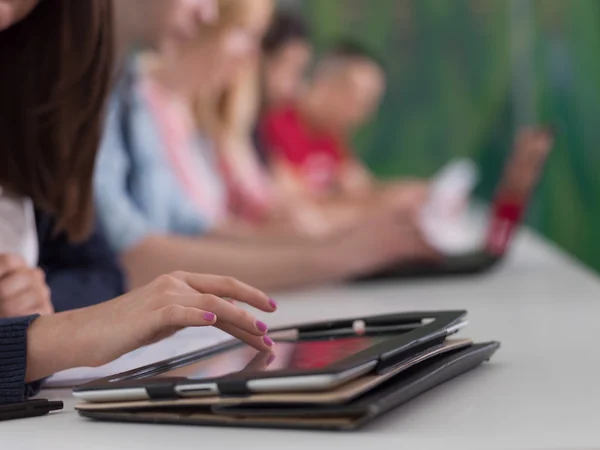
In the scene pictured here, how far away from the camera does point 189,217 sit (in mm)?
1954

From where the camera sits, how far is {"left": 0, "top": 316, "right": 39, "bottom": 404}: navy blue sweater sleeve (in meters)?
0.66

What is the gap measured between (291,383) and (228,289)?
0.16 metres

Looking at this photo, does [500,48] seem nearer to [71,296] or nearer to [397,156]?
[397,156]

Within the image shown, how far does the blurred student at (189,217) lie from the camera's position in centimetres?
140

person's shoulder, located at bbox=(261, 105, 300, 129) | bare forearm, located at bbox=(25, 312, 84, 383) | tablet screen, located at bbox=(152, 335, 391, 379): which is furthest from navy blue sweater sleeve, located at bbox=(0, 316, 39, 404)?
person's shoulder, located at bbox=(261, 105, 300, 129)

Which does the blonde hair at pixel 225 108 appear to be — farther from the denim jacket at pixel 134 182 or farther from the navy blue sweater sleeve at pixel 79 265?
the navy blue sweater sleeve at pixel 79 265

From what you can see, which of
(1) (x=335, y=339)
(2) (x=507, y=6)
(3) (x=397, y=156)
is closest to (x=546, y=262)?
(1) (x=335, y=339)

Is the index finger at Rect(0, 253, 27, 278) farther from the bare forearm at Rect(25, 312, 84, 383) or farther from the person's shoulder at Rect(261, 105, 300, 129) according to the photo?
the person's shoulder at Rect(261, 105, 300, 129)

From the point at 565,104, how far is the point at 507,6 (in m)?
1.48

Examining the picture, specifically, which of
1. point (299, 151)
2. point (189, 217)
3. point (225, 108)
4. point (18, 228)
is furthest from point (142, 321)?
point (299, 151)

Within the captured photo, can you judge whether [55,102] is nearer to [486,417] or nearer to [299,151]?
[486,417]

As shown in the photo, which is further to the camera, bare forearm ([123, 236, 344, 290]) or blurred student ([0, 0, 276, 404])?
bare forearm ([123, 236, 344, 290])

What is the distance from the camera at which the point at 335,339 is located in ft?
2.37

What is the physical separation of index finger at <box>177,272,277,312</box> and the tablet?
0.03 m
